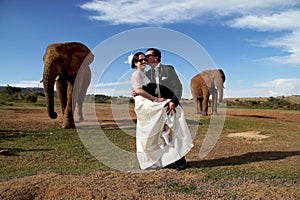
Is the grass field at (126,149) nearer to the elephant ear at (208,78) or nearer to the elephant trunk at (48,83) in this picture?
the elephant trunk at (48,83)

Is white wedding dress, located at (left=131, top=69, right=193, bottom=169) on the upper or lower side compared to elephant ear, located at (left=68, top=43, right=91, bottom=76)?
lower

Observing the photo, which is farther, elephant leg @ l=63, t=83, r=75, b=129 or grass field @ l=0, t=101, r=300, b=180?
elephant leg @ l=63, t=83, r=75, b=129

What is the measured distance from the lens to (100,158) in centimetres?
796

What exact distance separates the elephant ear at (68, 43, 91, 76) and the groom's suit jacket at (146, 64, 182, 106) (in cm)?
730

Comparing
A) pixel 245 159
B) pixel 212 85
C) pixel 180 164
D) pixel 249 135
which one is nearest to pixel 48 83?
pixel 180 164

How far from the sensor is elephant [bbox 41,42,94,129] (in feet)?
38.4

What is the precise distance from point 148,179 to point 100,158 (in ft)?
8.46

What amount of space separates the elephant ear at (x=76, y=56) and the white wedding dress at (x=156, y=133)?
288 inches

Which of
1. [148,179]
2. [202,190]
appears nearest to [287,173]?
[202,190]

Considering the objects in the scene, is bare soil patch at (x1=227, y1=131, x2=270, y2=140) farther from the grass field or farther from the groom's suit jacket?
the groom's suit jacket

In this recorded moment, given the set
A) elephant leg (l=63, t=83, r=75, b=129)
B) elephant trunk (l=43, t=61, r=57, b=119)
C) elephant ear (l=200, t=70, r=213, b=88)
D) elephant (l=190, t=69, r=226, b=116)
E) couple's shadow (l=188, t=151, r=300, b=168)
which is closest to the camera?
couple's shadow (l=188, t=151, r=300, b=168)

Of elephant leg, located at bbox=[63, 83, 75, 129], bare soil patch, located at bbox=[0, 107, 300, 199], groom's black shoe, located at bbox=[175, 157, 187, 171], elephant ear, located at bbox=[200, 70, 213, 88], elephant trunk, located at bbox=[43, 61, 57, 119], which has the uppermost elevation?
elephant ear, located at bbox=[200, 70, 213, 88]

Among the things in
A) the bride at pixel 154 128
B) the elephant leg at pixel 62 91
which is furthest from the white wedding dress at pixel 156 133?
the elephant leg at pixel 62 91

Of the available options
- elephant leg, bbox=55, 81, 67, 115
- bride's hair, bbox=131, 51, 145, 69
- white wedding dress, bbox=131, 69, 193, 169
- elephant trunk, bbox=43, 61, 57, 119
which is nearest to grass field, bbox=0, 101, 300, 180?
white wedding dress, bbox=131, 69, 193, 169
